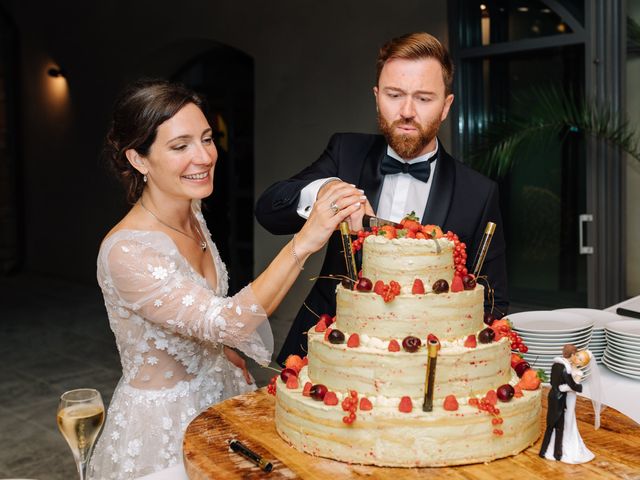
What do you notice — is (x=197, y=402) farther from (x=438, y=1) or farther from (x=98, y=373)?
(x=438, y=1)

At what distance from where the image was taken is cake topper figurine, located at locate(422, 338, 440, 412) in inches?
65.4

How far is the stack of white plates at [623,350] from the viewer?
8.67 ft

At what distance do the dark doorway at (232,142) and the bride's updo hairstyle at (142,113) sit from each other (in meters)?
6.72

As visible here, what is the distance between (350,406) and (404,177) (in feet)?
4.80

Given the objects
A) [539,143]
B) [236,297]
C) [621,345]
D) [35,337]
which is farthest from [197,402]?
[35,337]

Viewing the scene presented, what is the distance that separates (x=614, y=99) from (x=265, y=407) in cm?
436

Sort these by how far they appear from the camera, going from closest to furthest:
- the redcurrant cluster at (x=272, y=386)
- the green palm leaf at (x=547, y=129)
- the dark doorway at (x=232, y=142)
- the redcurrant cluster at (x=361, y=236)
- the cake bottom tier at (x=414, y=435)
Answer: the cake bottom tier at (x=414, y=435), the redcurrant cluster at (x=361, y=236), the redcurrant cluster at (x=272, y=386), the green palm leaf at (x=547, y=129), the dark doorway at (x=232, y=142)

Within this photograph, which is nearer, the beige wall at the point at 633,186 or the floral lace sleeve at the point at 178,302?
the floral lace sleeve at the point at 178,302

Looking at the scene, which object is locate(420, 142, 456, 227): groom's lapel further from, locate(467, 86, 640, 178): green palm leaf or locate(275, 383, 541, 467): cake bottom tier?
locate(467, 86, 640, 178): green palm leaf

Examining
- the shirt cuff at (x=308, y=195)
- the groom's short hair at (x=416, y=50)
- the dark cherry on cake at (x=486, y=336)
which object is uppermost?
the groom's short hair at (x=416, y=50)

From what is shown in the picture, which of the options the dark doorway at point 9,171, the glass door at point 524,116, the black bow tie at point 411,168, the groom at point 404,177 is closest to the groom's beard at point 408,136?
the groom at point 404,177

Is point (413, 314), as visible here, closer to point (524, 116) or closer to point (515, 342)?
point (515, 342)

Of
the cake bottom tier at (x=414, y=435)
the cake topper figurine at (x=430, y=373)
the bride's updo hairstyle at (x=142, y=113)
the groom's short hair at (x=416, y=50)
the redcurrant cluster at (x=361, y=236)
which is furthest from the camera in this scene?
the groom's short hair at (x=416, y=50)

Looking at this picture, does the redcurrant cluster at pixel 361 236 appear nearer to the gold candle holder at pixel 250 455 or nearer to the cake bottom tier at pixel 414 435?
the cake bottom tier at pixel 414 435
